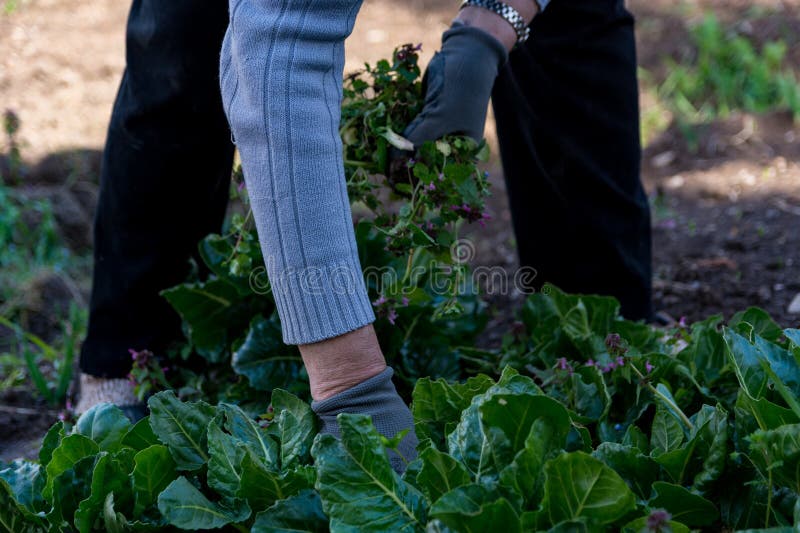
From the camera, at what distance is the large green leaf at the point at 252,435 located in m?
1.35

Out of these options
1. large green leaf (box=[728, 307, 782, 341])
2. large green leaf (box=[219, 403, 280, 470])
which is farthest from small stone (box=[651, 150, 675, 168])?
large green leaf (box=[219, 403, 280, 470])

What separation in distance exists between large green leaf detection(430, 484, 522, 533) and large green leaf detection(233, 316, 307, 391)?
742mm

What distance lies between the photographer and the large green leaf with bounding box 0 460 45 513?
1356mm

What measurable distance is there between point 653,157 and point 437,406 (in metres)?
2.93

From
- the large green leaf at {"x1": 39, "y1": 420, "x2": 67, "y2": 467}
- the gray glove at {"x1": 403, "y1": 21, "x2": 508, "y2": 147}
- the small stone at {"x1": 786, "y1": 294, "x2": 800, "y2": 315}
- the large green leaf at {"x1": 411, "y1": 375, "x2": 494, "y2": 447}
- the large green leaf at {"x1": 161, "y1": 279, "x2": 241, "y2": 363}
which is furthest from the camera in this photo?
the small stone at {"x1": 786, "y1": 294, "x2": 800, "y2": 315}

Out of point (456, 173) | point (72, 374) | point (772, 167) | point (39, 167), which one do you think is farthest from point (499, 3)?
point (39, 167)

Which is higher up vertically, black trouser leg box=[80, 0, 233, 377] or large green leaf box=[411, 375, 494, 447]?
black trouser leg box=[80, 0, 233, 377]

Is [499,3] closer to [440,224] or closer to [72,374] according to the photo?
[440,224]

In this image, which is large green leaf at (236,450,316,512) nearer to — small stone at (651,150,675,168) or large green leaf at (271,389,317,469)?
large green leaf at (271,389,317,469)

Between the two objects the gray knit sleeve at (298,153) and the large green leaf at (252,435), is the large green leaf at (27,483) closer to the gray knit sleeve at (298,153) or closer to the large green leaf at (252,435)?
the large green leaf at (252,435)

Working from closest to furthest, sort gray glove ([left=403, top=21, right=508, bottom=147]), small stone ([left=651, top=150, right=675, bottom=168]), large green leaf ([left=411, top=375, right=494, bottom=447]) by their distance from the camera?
large green leaf ([left=411, top=375, right=494, bottom=447]) → gray glove ([left=403, top=21, right=508, bottom=147]) → small stone ([left=651, top=150, right=675, bottom=168])

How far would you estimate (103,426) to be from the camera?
1.48m

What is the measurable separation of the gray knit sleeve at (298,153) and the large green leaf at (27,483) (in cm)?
48

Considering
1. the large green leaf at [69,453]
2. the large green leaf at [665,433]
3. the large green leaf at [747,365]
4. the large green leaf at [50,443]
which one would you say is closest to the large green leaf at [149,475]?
the large green leaf at [69,453]
